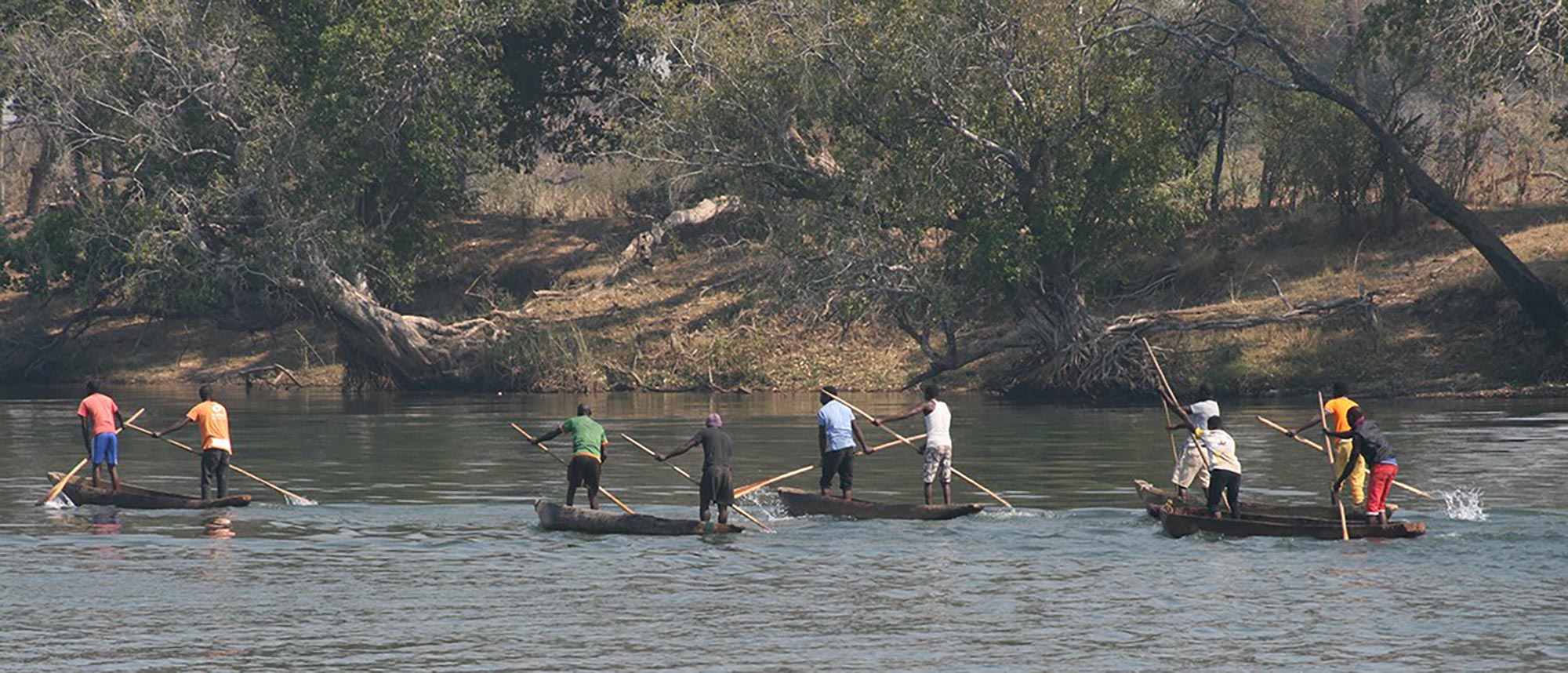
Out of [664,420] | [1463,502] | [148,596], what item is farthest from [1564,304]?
[148,596]

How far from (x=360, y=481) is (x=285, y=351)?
1395 inches

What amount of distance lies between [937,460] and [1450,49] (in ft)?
72.5

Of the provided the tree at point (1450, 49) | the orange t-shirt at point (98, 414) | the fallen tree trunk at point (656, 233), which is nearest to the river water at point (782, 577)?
the orange t-shirt at point (98, 414)

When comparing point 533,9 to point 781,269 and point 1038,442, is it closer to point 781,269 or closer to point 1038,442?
point 781,269

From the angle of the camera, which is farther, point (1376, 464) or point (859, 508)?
point (859, 508)

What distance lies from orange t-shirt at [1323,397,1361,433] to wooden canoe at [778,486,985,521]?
4753 mm

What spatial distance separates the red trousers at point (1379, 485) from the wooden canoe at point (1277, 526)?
23 cm

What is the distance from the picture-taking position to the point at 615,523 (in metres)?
26.6

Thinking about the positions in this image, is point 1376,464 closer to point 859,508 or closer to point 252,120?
point 859,508

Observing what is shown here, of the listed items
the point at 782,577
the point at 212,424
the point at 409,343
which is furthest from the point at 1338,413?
the point at 409,343

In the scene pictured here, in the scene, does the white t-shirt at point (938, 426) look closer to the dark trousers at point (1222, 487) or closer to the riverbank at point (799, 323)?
the dark trousers at point (1222, 487)

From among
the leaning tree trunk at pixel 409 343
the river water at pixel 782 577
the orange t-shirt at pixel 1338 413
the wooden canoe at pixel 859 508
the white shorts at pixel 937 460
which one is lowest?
the river water at pixel 782 577

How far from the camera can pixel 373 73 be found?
186ft

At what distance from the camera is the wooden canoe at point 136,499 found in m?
29.0
